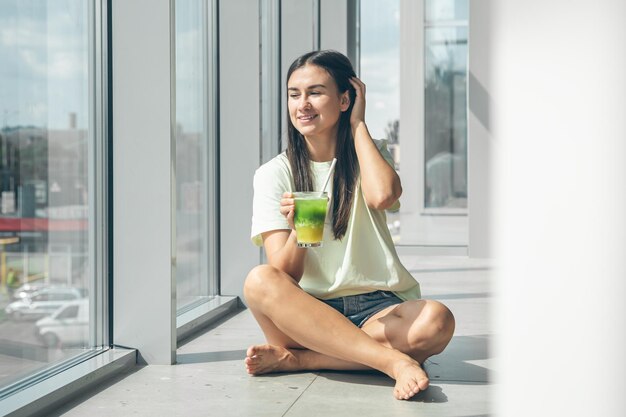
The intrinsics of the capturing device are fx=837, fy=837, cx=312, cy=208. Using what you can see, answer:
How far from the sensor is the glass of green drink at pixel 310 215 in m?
2.23

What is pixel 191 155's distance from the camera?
371 centimetres

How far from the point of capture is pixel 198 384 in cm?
245

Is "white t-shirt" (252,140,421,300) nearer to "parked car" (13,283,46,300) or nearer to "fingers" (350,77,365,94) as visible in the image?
"fingers" (350,77,365,94)

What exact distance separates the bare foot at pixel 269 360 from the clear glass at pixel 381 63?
557cm

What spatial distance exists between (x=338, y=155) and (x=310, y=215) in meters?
0.46

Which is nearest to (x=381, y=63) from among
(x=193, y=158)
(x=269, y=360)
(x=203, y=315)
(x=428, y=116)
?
(x=428, y=116)

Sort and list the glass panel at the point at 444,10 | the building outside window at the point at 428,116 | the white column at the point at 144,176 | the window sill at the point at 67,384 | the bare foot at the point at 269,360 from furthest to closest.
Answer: the glass panel at the point at 444,10
the building outside window at the point at 428,116
the white column at the point at 144,176
the bare foot at the point at 269,360
the window sill at the point at 67,384

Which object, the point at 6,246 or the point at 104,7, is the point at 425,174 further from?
the point at 6,246

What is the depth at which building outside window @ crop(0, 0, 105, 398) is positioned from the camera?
204 centimetres

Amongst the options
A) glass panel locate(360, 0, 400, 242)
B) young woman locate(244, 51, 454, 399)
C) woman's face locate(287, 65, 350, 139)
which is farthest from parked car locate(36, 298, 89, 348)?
glass panel locate(360, 0, 400, 242)

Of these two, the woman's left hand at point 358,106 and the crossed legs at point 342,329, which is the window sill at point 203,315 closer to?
the crossed legs at point 342,329

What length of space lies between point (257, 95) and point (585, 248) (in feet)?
12.5

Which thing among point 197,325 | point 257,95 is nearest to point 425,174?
point 257,95

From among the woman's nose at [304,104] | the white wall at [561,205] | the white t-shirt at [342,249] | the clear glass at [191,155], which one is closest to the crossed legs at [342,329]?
the white t-shirt at [342,249]
